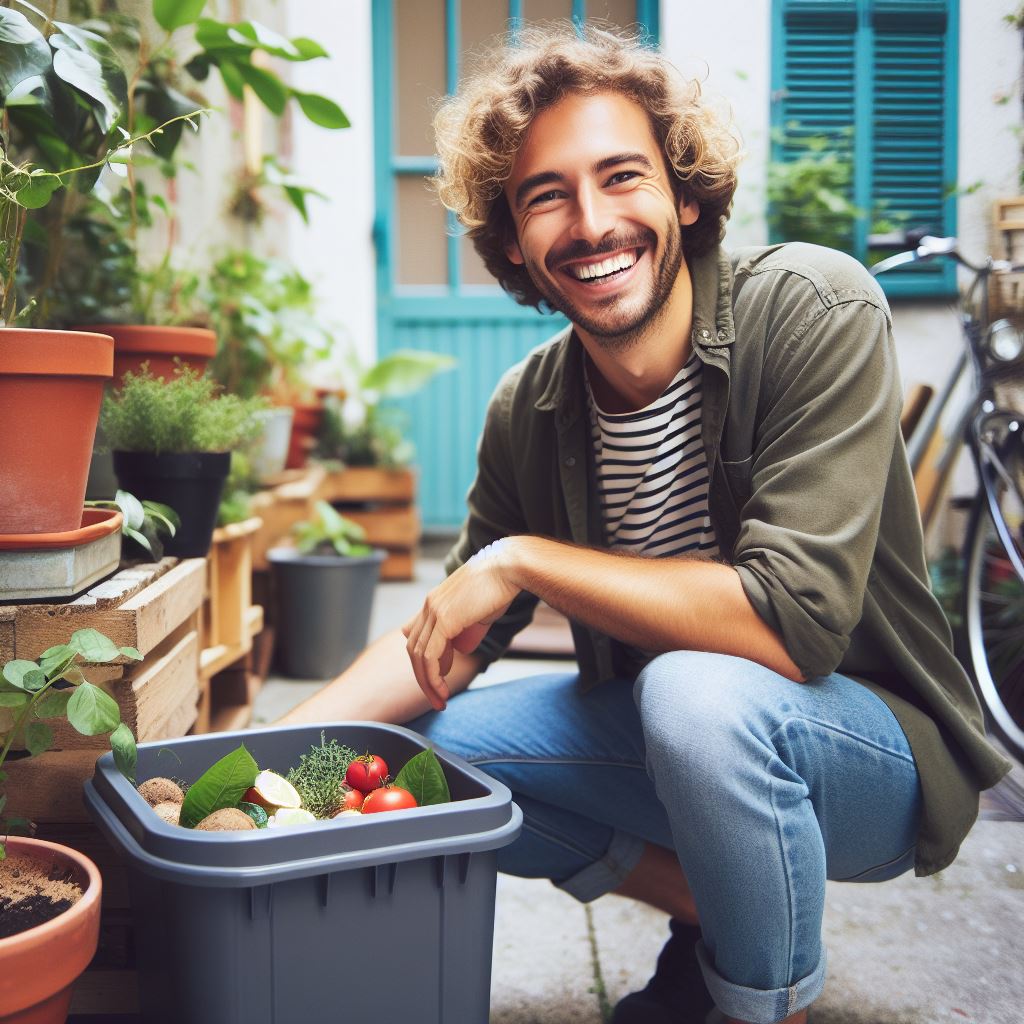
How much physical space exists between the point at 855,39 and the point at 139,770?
3.59m

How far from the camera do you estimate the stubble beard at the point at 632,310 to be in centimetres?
149

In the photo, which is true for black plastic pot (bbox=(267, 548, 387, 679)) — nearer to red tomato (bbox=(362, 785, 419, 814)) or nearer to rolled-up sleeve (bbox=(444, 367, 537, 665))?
rolled-up sleeve (bbox=(444, 367, 537, 665))

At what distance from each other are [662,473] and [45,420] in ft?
2.63

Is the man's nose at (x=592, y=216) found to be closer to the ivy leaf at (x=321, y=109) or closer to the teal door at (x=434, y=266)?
the ivy leaf at (x=321, y=109)

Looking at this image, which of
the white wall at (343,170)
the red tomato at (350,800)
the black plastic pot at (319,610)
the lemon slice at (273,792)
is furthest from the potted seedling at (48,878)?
the white wall at (343,170)

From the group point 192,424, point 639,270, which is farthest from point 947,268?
point 192,424

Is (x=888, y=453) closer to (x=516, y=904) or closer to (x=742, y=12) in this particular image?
(x=516, y=904)

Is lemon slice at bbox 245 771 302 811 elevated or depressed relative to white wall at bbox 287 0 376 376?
depressed

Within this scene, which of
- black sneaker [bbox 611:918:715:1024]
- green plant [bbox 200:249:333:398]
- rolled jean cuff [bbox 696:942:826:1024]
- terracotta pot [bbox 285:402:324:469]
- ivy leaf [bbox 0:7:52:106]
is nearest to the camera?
rolled jean cuff [bbox 696:942:826:1024]

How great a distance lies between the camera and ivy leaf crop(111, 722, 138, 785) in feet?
3.61

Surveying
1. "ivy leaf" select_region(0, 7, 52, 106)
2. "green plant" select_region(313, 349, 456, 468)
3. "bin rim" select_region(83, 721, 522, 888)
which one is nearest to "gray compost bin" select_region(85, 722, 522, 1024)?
"bin rim" select_region(83, 721, 522, 888)

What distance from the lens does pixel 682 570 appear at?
127cm

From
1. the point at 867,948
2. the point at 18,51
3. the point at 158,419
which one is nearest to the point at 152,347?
the point at 158,419

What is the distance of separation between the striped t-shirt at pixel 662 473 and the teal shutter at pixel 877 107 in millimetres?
2320
